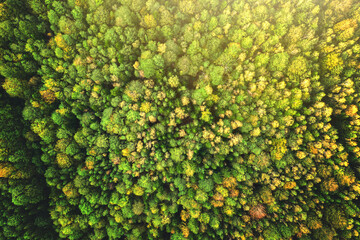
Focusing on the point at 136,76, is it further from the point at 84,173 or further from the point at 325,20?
the point at 325,20

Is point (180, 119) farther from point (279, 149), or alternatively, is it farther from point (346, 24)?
point (346, 24)

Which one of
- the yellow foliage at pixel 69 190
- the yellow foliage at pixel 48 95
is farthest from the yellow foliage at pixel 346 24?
the yellow foliage at pixel 69 190

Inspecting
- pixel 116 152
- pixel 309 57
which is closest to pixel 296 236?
pixel 309 57

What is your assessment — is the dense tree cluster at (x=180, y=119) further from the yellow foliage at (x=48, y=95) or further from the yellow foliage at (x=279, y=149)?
the yellow foliage at (x=48, y=95)

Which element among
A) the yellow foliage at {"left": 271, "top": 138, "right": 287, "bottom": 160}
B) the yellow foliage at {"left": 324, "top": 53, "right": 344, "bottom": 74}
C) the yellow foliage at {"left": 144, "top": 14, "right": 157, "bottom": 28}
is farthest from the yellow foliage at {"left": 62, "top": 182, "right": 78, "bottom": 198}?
the yellow foliage at {"left": 324, "top": 53, "right": 344, "bottom": 74}

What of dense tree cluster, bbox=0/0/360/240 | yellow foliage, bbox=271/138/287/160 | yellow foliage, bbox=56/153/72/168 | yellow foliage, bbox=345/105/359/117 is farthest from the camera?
yellow foliage, bbox=56/153/72/168

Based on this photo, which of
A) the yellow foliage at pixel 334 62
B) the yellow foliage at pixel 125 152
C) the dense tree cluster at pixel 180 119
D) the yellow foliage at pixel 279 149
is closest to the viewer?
the yellow foliage at pixel 334 62

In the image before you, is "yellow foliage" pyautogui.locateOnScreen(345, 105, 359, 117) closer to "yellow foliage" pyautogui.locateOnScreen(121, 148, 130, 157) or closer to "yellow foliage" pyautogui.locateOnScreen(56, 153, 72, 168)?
"yellow foliage" pyautogui.locateOnScreen(121, 148, 130, 157)

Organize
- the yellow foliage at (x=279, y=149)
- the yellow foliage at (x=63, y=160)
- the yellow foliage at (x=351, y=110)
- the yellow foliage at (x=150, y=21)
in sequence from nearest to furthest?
the yellow foliage at (x=351, y=110) < the yellow foliage at (x=150, y=21) < the yellow foliage at (x=279, y=149) < the yellow foliage at (x=63, y=160)

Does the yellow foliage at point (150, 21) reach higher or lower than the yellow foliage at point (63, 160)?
higher

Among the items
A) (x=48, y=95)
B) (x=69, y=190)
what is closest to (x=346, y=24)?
(x=48, y=95)
